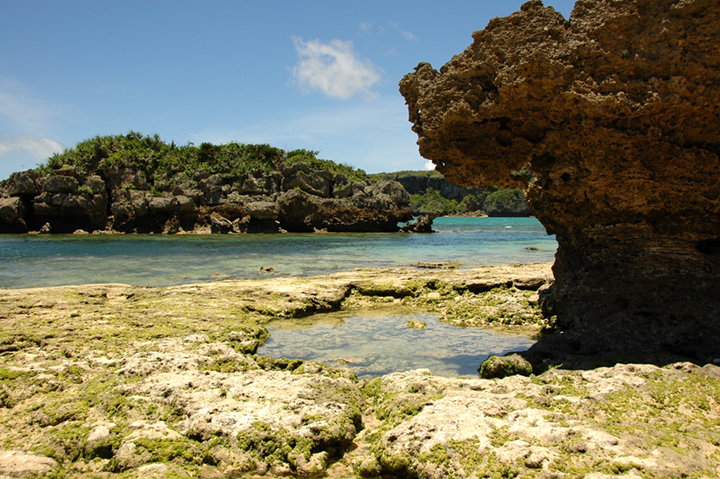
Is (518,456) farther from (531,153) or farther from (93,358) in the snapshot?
(531,153)

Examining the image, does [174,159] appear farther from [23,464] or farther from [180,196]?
[23,464]

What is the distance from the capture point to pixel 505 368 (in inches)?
197

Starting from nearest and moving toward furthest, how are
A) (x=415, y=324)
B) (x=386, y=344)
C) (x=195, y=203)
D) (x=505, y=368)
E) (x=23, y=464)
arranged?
1. (x=23, y=464)
2. (x=505, y=368)
3. (x=386, y=344)
4. (x=415, y=324)
5. (x=195, y=203)

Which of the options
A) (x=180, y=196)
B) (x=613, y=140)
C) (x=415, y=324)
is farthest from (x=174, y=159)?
(x=613, y=140)

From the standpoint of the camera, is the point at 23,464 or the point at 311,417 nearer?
the point at 23,464

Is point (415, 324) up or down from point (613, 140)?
down

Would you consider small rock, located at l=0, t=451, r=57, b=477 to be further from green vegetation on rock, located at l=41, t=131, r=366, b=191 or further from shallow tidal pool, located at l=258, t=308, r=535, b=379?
green vegetation on rock, located at l=41, t=131, r=366, b=191

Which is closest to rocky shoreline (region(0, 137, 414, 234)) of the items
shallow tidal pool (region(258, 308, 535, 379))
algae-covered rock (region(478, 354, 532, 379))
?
shallow tidal pool (region(258, 308, 535, 379))

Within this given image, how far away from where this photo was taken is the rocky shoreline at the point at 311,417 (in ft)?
9.82

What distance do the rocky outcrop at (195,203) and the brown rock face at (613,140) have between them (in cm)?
3794

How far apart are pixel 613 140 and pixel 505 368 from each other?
316 centimetres

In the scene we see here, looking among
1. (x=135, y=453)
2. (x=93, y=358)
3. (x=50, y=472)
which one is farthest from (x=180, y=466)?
(x=93, y=358)

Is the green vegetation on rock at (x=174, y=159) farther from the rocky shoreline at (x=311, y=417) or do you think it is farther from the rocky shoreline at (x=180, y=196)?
the rocky shoreline at (x=311, y=417)

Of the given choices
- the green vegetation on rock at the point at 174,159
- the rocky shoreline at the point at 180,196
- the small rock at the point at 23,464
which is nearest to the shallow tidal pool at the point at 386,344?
the small rock at the point at 23,464
